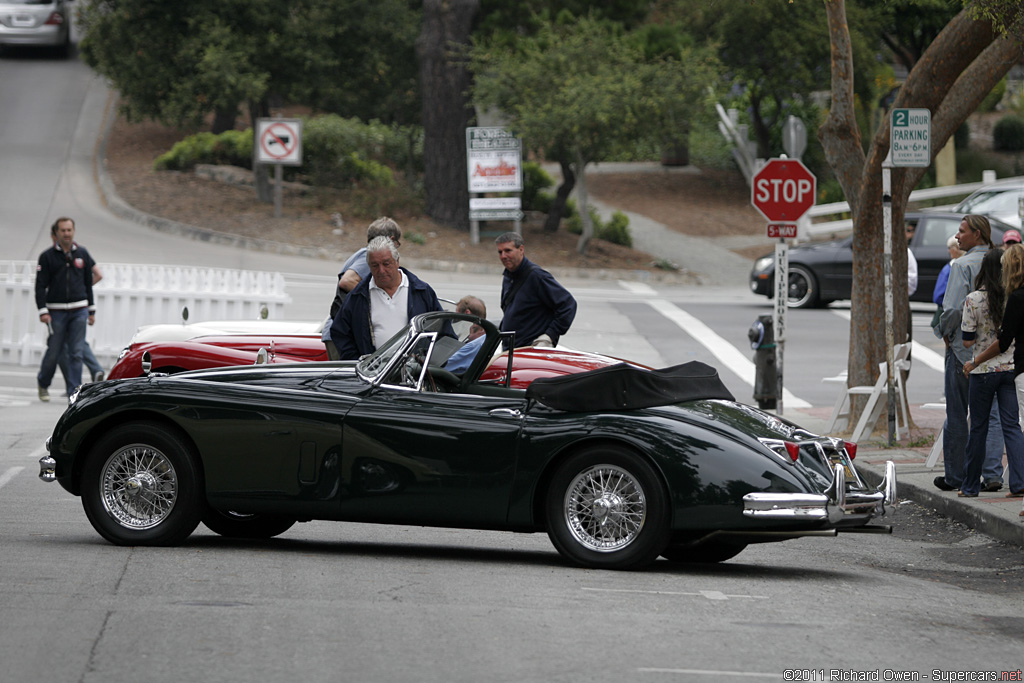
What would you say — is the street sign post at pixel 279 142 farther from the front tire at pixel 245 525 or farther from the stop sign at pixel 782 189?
the front tire at pixel 245 525

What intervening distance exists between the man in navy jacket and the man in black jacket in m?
6.95

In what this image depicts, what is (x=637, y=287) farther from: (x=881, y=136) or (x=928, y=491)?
(x=928, y=491)

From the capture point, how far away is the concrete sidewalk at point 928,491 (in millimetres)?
9203

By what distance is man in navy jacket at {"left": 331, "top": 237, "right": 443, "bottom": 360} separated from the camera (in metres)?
9.33

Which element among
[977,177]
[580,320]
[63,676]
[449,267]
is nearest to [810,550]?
[63,676]

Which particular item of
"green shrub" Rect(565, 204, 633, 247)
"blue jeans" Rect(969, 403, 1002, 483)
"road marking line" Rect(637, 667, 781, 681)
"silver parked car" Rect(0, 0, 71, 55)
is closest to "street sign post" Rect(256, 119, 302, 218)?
"green shrub" Rect(565, 204, 633, 247)

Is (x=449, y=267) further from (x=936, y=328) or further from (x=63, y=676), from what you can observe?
(x=63, y=676)

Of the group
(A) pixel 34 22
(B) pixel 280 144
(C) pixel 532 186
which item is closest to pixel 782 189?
(B) pixel 280 144

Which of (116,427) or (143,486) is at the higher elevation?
(116,427)

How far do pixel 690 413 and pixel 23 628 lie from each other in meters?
3.46

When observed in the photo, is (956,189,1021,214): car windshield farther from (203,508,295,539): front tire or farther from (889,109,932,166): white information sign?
(203,508,295,539): front tire

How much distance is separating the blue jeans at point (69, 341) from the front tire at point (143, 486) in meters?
8.03

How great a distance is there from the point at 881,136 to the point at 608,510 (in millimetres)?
6925

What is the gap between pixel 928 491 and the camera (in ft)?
34.2
